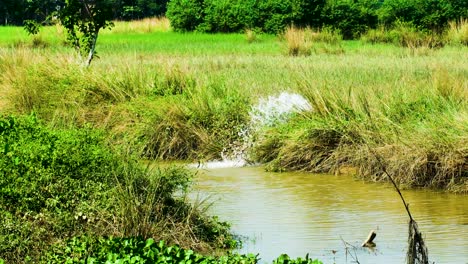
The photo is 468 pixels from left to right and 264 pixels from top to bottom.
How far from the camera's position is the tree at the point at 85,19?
20219mm

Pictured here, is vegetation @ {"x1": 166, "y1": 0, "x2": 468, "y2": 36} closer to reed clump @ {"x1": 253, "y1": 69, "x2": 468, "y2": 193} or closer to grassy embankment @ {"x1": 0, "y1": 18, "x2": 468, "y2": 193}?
grassy embankment @ {"x1": 0, "y1": 18, "x2": 468, "y2": 193}

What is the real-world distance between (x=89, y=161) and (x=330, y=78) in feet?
30.7

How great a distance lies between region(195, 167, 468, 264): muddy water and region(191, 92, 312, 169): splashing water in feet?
1.35

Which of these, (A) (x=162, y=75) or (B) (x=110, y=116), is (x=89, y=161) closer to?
(B) (x=110, y=116)

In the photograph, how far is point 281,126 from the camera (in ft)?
49.9

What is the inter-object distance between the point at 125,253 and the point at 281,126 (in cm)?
700

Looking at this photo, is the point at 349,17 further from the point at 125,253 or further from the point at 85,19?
the point at 125,253

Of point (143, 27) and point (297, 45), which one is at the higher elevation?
point (297, 45)

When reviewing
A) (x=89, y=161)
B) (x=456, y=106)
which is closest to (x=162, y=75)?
(x=456, y=106)

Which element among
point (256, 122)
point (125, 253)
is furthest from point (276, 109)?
point (125, 253)

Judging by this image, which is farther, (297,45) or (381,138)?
(297,45)

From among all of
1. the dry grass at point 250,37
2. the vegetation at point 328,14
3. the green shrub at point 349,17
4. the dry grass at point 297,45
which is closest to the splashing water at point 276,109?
the dry grass at point 297,45

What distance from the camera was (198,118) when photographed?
1593 cm

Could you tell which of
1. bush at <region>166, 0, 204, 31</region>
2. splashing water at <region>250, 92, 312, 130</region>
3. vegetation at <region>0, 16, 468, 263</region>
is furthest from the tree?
bush at <region>166, 0, 204, 31</region>
